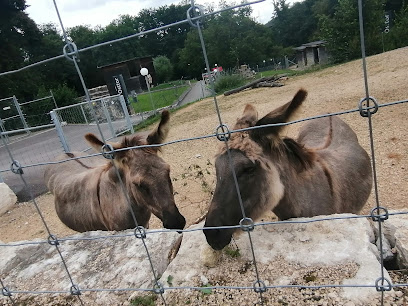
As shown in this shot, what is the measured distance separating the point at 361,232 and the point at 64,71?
60.5ft

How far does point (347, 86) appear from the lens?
449 inches

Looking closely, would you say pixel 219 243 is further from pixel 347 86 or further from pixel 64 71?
pixel 64 71

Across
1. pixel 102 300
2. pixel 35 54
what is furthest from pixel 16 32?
pixel 102 300

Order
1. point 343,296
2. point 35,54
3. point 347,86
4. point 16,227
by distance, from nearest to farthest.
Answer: point 343,296
point 16,227
point 347,86
point 35,54

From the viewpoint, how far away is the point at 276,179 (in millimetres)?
2023

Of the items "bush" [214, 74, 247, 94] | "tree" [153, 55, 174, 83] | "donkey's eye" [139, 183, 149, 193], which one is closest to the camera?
"donkey's eye" [139, 183, 149, 193]

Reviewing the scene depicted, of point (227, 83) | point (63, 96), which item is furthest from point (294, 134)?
point (63, 96)

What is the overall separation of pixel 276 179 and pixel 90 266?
1351 mm

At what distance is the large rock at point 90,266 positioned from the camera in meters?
1.76

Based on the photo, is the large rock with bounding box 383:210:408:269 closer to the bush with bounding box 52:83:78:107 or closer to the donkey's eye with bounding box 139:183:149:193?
the donkey's eye with bounding box 139:183:149:193

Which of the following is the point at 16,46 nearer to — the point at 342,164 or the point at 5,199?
the point at 5,199

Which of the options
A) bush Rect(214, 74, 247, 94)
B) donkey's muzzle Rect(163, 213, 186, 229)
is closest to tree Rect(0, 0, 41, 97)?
donkey's muzzle Rect(163, 213, 186, 229)

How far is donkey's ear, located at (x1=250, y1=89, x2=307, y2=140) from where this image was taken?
156 centimetres

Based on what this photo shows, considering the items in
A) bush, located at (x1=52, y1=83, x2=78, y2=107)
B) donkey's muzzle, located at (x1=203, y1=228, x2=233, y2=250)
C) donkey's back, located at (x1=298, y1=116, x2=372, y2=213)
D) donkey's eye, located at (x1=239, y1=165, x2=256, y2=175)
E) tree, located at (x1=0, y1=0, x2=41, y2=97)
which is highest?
tree, located at (x1=0, y1=0, x2=41, y2=97)
